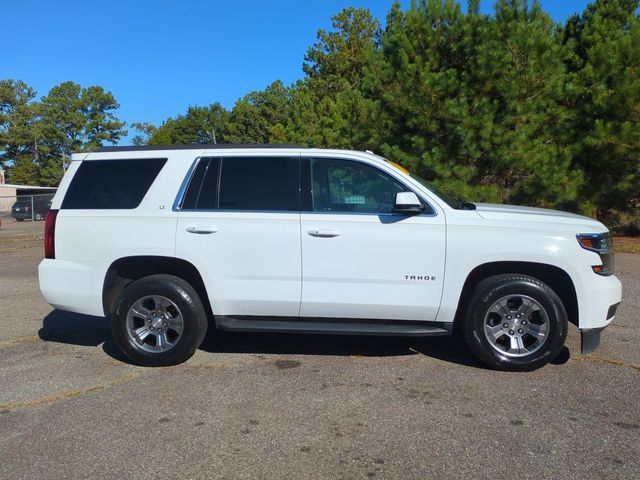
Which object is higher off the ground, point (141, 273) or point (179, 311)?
point (141, 273)

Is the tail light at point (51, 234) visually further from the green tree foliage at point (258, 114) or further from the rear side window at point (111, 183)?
the green tree foliage at point (258, 114)

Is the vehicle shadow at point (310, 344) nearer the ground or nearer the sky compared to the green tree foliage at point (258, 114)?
nearer the ground

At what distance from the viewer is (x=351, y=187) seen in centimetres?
537

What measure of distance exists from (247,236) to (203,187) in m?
0.69

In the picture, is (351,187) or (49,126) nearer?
(351,187)

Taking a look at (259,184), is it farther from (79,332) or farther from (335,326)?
(79,332)

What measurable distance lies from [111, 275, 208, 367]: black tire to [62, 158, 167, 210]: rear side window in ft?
2.67

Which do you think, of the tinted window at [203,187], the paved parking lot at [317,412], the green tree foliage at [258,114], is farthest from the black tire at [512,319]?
the green tree foliage at [258,114]

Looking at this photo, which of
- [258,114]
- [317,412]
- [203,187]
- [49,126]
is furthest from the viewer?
[49,126]

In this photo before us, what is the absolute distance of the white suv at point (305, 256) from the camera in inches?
192

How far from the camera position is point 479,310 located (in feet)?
16.1

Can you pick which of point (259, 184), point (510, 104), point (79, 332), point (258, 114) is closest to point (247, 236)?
point (259, 184)

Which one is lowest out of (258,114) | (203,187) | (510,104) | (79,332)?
(79,332)

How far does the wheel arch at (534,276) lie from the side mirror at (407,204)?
2.46 feet
